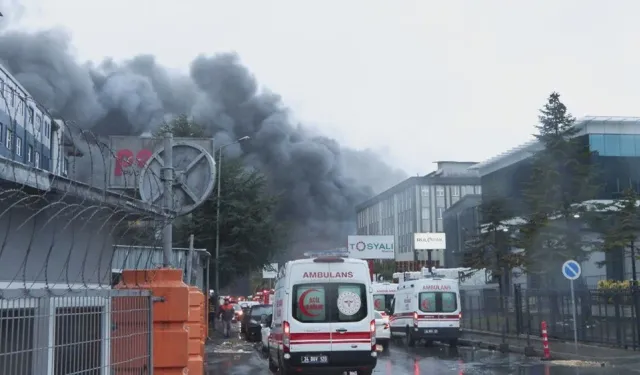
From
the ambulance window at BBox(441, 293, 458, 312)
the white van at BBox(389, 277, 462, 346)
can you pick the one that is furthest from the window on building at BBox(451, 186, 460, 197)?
the ambulance window at BBox(441, 293, 458, 312)

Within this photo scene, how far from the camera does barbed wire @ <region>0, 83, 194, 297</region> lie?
487cm

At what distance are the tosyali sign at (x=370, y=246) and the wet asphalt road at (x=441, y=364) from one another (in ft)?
75.1

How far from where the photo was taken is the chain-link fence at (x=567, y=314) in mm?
20391

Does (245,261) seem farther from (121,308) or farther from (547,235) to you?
(121,308)

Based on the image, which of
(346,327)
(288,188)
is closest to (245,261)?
(288,188)

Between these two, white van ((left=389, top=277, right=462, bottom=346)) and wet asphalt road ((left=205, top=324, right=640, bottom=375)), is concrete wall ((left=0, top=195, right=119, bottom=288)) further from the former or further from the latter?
white van ((left=389, top=277, right=462, bottom=346))

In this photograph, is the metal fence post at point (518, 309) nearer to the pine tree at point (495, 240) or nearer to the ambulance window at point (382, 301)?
the ambulance window at point (382, 301)

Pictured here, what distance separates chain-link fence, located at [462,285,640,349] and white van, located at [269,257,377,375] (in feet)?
31.9

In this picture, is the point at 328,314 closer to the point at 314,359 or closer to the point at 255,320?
the point at 314,359

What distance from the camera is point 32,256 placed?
21.9ft

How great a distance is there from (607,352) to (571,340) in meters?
3.99

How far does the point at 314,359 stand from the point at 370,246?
3484 centimetres

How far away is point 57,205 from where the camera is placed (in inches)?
215

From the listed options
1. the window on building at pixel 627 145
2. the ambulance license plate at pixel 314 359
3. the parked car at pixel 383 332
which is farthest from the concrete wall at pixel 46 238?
the window on building at pixel 627 145
